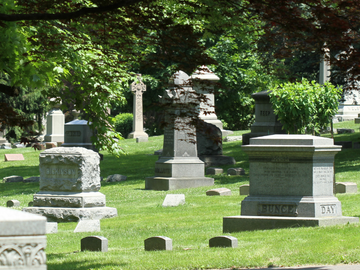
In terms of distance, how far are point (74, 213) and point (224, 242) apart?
5.41 meters

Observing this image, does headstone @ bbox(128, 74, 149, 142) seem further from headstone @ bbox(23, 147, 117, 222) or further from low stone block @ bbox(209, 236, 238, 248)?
low stone block @ bbox(209, 236, 238, 248)

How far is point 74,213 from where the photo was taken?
1259 centimetres

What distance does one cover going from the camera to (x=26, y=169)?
24.6 meters

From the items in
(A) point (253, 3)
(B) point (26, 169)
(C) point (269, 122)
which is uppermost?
(A) point (253, 3)

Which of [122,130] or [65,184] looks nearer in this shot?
[65,184]

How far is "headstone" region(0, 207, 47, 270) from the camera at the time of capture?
337cm

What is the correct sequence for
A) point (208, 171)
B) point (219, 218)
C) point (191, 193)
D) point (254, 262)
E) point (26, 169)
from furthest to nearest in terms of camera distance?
point (26, 169), point (208, 171), point (191, 193), point (219, 218), point (254, 262)

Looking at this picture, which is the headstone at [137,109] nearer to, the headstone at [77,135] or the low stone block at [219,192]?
the headstone at [77,135]

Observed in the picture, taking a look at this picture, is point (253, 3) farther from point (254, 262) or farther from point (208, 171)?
point (208, 171)

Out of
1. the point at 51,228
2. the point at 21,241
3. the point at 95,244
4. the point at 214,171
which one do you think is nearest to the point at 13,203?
the point at 51,228

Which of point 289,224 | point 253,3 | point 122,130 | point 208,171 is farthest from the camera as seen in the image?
point 122,130

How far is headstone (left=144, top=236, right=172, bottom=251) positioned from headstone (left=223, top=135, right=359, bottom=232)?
5.86 ft

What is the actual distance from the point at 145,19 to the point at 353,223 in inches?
204

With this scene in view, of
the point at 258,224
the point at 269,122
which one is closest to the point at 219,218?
the point at 258,224
